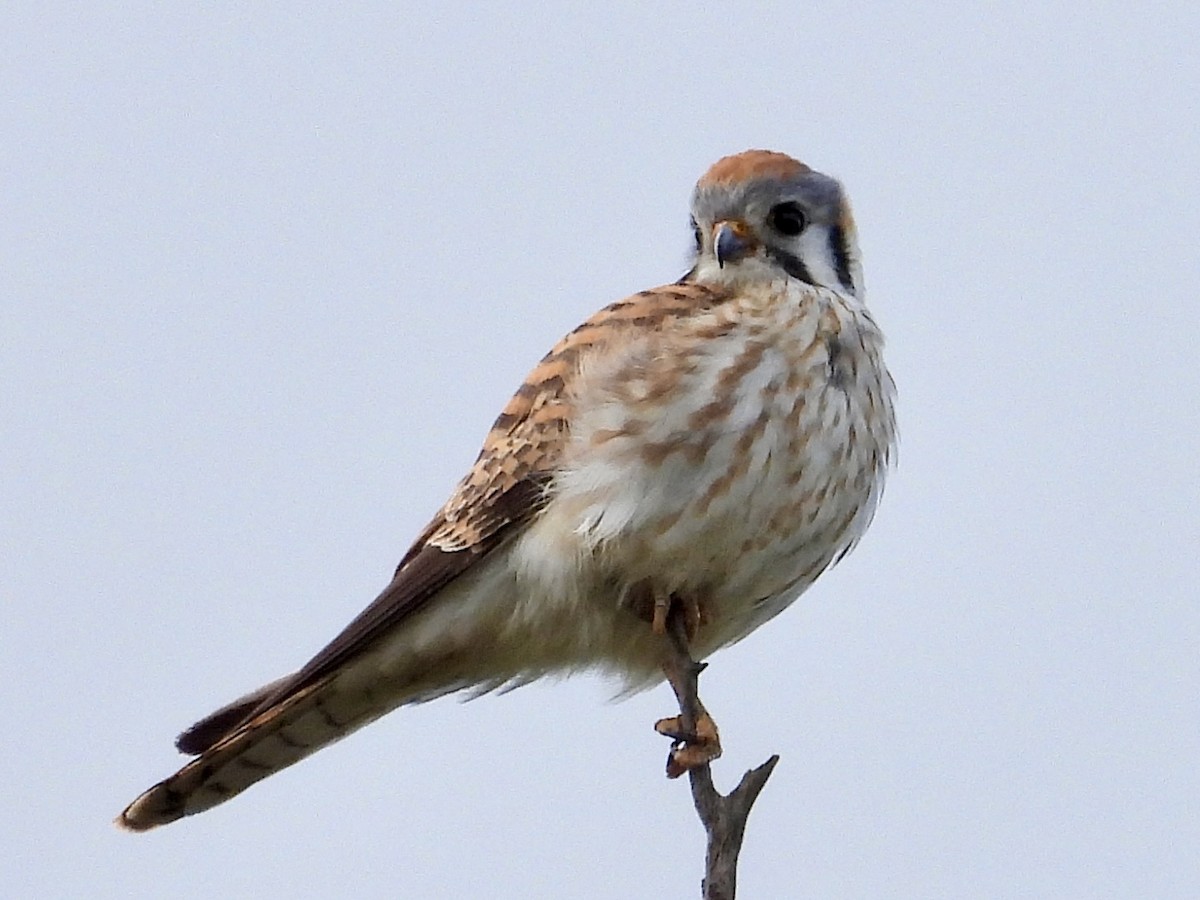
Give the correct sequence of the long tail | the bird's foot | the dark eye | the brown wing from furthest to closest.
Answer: the dark eye
the long tail
the brown wing
the bird's foot

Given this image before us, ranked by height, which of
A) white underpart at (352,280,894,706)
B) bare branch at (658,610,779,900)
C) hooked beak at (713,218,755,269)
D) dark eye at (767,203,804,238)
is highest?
dark eye at (767,203,804,238)

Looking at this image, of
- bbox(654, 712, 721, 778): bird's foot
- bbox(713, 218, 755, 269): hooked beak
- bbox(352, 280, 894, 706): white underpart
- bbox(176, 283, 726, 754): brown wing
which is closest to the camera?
bbox(654, 712, 721, 778): bird's foot

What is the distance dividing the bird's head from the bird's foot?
1.25m

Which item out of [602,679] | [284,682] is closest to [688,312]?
[602,679]

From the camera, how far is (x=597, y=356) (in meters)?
4.91

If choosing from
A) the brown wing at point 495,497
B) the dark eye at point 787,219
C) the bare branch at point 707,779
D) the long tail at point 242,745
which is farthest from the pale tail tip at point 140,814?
the dark eye at point 787,219

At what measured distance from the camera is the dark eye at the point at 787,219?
5.39 metres

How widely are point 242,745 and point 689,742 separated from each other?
133cm

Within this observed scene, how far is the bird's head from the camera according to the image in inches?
206

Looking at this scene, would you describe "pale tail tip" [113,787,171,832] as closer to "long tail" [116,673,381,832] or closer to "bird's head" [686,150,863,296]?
"long tail" [116,673,381,832]

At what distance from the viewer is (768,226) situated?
5.38m

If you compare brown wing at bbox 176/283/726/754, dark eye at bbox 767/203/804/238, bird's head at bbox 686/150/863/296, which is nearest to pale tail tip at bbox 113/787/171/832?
brown wing at bbox 176/283/726/754

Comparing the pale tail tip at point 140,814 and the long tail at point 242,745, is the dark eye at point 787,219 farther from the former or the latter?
the pale tail tip at point 140,814

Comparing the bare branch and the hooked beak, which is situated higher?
the hooked beak
